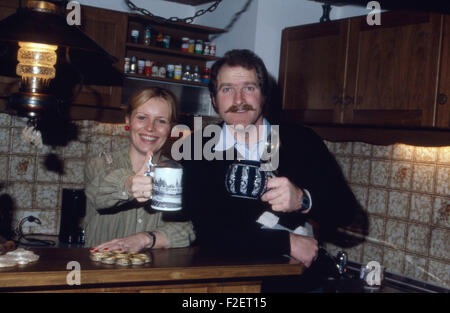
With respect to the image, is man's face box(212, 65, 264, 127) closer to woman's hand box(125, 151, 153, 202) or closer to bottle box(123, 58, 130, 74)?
woman's hand box(125, 151, 153, 202)

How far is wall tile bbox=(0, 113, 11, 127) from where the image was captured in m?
2.79

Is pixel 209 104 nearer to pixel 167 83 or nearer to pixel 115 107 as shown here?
pixel 167 83

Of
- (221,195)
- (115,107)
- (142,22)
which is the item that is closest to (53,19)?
(221,195)

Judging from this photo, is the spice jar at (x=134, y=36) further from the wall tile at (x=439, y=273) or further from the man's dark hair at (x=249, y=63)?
the wall tile at (x=439, y=273)

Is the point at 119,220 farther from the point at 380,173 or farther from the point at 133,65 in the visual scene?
the point at 380,173

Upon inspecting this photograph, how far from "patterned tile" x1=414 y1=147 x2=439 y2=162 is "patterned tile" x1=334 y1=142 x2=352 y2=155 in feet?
1.39

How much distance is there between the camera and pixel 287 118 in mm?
2574

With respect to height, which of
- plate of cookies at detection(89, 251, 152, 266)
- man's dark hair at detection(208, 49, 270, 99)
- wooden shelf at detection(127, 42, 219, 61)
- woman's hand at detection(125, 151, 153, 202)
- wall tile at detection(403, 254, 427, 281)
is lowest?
wall tile at detection(403, 254, 427, 281)

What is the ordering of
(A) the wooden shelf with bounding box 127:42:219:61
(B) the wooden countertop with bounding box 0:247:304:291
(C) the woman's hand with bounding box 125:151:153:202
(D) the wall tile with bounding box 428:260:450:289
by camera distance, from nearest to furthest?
(B) the wooden countertop with bounding box 0:247:304:291 < (C) the woman's hand with bounding box 125:151:153:202 < (D) the wall tile with bounding box 428:260:450:289 < (A) the wooden shelf with bounding box 127:42:219:61

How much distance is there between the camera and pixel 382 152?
2529 mm

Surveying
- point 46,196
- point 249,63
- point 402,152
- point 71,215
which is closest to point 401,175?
point 402,152

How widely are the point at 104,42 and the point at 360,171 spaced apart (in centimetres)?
152

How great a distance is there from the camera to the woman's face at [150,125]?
69.4 inches

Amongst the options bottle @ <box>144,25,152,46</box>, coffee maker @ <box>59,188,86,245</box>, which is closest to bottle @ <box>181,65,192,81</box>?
bottle @ <box>144,25,152,46</box>
